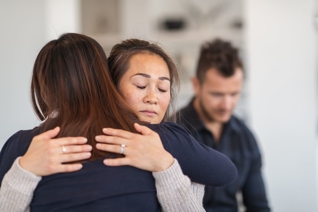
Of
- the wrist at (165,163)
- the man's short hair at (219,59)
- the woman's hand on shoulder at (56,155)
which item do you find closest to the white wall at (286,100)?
the man's short hair at (219,59)

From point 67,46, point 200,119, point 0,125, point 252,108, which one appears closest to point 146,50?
point 67,46

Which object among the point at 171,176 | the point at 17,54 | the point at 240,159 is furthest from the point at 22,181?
the point at 17,54

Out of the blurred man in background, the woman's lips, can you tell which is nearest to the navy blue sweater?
the woman's lips

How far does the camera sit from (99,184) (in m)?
1.30

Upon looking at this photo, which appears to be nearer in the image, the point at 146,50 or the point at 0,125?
the point at 146,50

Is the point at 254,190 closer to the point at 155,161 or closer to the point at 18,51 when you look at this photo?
the point at 155,161

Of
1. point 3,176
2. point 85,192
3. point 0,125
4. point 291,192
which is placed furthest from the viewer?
point 291,192

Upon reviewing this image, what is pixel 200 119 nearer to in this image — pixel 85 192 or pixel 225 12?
pixel 85 192

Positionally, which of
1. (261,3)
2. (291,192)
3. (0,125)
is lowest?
(291,192)

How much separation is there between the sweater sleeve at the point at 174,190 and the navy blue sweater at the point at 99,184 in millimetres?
21

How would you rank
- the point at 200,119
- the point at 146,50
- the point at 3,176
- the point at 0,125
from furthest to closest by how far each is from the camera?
the point at 0,125
the point at 200,119
the point at 146,50
the point at 3,176

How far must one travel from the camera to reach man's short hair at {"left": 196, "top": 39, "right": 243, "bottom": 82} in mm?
2654

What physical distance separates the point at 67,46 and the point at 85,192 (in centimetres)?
41

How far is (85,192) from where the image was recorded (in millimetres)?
1297
